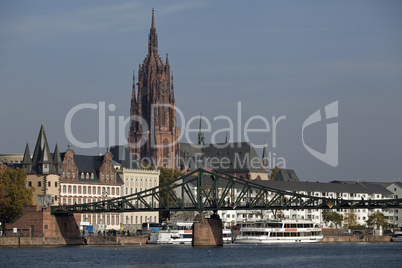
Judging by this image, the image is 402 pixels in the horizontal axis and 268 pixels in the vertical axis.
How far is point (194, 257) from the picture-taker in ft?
462

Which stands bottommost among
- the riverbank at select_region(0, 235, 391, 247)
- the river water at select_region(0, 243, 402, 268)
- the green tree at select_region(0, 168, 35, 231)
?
the river water at select_region(0, 243, 402, 268)

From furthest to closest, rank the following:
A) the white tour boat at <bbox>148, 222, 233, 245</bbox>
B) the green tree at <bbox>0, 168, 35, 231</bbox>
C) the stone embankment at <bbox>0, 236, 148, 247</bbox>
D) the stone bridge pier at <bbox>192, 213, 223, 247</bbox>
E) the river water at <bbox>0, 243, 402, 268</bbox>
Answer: the white tour boat at <bbox>148, 222, 233, 245</bbox>
the green tree at <bbox>0, 168, 35, 231</bbox>
the stone bridge pier at <bbox>192, 213, 223, 247</bbox>
the stone embankment at <bbox>0, 236, 148, 247</bbox>
the river water at <bbox>0, 243, 402, 268</bbox>

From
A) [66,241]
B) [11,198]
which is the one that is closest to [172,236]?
[66,241]

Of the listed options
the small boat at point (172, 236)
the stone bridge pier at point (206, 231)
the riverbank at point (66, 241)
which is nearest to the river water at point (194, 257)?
the stone bridge pier at point (206, 231)

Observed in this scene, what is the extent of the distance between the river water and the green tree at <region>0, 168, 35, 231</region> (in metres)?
22.0

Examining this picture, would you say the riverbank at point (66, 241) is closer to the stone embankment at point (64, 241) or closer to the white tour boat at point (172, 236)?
the stone embankment at point (64, 241)

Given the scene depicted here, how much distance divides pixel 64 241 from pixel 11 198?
57.7 ft

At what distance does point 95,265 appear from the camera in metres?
126

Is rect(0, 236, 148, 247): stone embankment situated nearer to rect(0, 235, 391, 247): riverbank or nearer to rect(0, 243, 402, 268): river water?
rect(0, 235, 391, 247): riverbank

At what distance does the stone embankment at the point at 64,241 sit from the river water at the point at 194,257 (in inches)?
225

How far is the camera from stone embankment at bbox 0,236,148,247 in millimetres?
167875

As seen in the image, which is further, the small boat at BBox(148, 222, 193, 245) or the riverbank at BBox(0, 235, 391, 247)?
the small boat at BBox(148, 222, 193, 245)

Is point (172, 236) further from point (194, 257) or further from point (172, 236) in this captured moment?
point (194, 257)

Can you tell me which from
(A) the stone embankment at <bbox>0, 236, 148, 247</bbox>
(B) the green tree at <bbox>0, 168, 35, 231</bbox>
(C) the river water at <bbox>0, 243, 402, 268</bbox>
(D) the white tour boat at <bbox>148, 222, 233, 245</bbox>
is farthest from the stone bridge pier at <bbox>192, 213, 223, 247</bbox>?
(B) the green tree at <bbox>0, 168, 35, 231</bbox>
